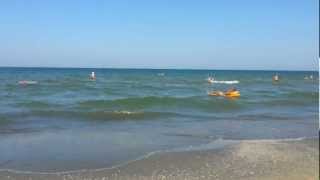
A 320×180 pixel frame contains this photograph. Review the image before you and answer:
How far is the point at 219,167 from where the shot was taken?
408 inches

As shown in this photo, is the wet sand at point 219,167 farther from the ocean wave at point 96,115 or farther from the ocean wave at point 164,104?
the ocean wave at point 164,104

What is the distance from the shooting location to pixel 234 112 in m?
24.0

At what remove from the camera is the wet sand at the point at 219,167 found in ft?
31.3

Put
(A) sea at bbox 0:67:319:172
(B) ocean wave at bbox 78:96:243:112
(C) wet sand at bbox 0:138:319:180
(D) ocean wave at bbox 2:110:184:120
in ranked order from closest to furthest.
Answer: (C) wet sand at bbox 0:138:319:180 < (A) sea at bbox 0:67:319:172 < (D) ocean wave at bbox 2:110:184:120 < (B) ocean wave at bbox 78:96:243:112

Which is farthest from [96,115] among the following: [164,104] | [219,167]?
[219,167]

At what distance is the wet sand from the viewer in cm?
955

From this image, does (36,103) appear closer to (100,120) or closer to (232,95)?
(100,120)

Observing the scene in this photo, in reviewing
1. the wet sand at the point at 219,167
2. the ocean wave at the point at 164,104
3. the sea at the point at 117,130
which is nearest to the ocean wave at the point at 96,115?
the sea at the point at 117,130

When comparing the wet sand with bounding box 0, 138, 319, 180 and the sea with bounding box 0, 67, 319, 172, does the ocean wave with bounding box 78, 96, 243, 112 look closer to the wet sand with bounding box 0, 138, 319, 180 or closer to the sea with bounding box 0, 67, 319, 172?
the sea with bounding box 0, 67, 319, 172

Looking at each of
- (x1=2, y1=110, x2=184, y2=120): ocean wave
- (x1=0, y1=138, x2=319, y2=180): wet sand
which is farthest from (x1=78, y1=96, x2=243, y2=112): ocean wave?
(x1=0, y1=138, x2=319, y2=180): wet sand

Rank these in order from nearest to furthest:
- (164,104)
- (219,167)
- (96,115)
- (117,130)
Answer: (219,167)
(117,130)
(96,115)
(164,104)

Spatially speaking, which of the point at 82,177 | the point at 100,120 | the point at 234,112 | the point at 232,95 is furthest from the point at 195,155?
the point at 232,95

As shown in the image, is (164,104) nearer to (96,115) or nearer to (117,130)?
(96,115)

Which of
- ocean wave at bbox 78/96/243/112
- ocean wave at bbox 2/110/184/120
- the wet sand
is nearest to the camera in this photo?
the wet sand
